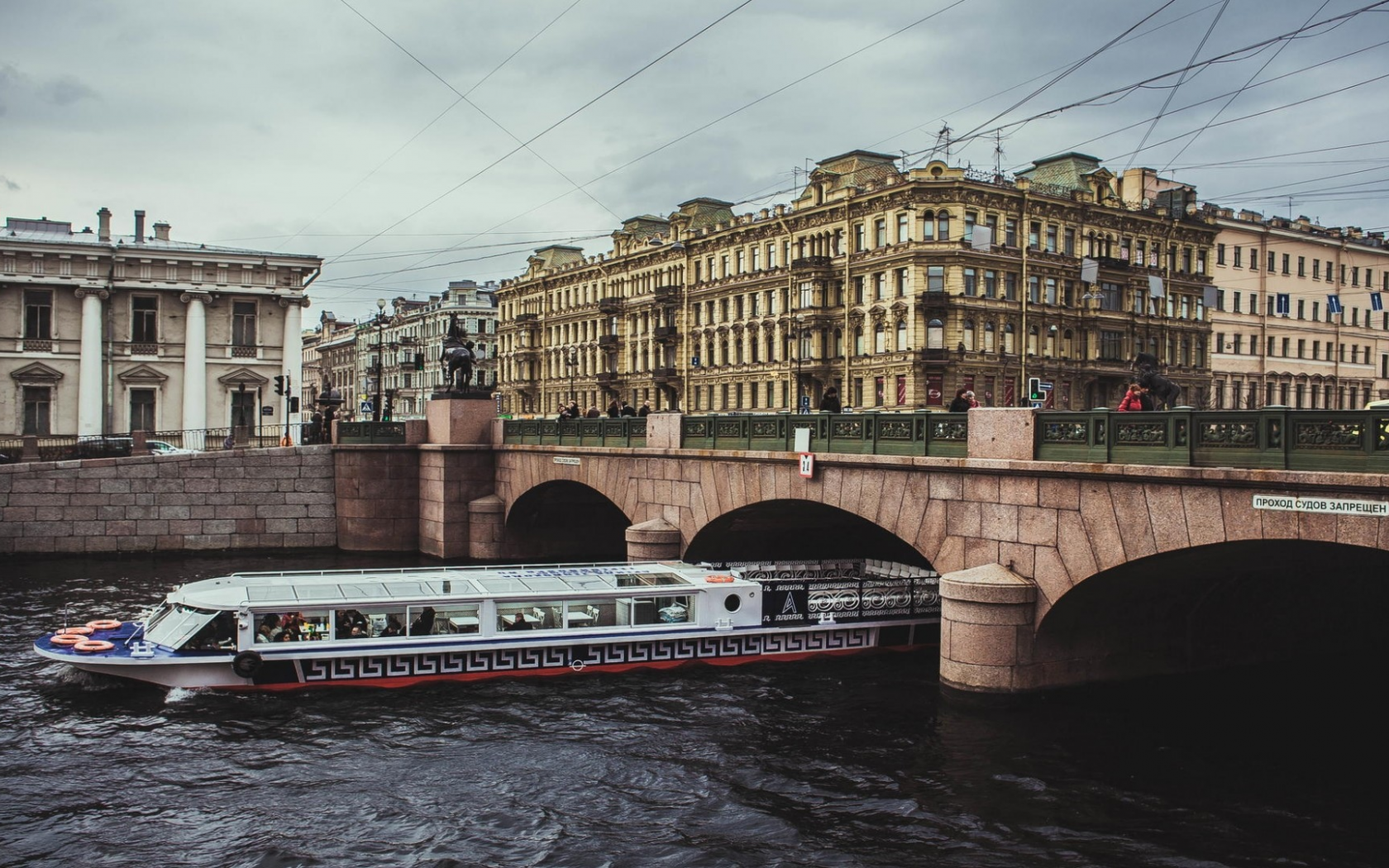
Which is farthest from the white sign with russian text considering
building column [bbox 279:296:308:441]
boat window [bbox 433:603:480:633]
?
building column [bbox 279:296:308:441]

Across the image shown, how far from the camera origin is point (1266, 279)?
64.1 metres

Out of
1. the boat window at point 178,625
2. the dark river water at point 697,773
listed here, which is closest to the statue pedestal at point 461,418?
the boat window at point 178,625

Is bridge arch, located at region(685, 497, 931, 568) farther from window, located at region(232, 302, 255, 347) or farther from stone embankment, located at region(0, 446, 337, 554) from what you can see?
window, located at region(232, 302, 255, 347)

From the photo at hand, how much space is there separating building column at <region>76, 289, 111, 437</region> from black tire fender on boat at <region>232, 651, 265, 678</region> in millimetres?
28959

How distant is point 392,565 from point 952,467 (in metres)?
20.3

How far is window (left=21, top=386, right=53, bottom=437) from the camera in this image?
43.2 m

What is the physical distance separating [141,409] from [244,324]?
508 centimetres

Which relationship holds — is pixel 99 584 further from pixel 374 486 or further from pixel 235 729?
pixel 235 729

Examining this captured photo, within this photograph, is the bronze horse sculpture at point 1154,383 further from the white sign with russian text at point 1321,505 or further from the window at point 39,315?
the window at point 39,315

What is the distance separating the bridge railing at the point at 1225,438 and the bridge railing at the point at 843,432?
1.93m

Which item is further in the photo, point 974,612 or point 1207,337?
point 1207,337

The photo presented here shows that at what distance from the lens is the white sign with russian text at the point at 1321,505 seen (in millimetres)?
11859

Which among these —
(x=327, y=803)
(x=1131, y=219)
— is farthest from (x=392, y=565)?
(x=1131, y=219)

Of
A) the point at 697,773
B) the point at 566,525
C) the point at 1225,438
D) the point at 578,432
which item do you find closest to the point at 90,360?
the point at 566,525
